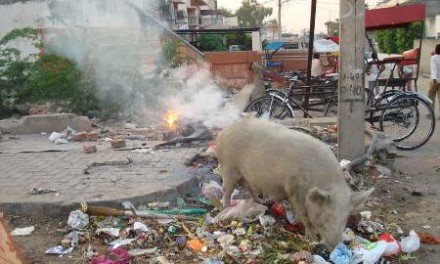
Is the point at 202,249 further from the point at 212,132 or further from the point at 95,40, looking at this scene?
the point at 95,40

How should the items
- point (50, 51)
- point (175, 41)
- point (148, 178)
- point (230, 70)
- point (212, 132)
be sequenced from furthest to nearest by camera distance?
point (230, 70), point (175, 41), point (50, 51), point (212, 132), point (148, 178)

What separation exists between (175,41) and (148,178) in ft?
22.1

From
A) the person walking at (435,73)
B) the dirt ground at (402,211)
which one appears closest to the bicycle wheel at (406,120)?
the dirt ground at (402,211)

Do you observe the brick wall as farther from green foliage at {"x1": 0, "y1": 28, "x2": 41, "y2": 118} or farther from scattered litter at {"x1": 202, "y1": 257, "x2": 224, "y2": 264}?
scattered litter at {"x1": 202, "y1": 257, "x2": 224, "y2": 264}

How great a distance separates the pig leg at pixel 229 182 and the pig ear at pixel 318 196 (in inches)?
43.9

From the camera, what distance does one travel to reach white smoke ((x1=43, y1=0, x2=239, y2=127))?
11.1m

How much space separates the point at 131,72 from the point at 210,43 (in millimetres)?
10933

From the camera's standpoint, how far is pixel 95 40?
1168 centimetres

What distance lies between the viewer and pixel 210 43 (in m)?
21.7

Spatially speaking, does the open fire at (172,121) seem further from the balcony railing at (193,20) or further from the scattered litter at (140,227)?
the balcony railing at (193,20)

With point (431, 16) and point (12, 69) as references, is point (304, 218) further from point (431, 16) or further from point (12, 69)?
point (431, 16)

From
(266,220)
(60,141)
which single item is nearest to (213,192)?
(266,220)

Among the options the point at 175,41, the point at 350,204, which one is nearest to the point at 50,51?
the point at 175,41

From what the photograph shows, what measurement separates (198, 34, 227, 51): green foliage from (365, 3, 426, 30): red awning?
953cm
